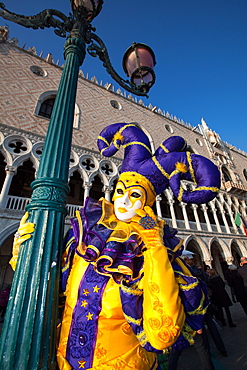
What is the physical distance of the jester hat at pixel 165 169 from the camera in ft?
3.75

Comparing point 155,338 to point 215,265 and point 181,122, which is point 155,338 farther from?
point 181,122

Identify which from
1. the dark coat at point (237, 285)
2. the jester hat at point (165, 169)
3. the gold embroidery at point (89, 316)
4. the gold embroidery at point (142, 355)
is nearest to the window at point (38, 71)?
the jester hat at point (165, 169)

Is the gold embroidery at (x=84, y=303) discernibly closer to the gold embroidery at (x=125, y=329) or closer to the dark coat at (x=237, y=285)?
the gold embroidery at (x=125, y=329)

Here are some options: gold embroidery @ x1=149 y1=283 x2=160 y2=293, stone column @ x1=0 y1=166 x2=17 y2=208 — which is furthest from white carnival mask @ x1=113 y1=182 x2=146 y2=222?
stone column @ x1=0 y1=166 x2=17 y2=208

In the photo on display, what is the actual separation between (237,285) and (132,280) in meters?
3.75

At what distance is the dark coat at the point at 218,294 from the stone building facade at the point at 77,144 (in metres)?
4.47

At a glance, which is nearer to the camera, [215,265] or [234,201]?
[215,265]

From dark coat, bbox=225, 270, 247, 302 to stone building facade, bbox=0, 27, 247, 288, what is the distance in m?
4.63

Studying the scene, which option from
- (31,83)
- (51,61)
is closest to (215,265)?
(31,83)

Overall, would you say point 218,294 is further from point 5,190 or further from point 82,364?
point 5,190

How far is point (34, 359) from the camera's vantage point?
75cm

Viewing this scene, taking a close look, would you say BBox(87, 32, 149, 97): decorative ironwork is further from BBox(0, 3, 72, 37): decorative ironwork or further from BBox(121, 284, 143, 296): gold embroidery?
BBox(121, 284, 143, 296): gold embroidery

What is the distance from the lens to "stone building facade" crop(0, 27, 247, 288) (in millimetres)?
6066

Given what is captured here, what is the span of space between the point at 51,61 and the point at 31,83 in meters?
2.41
